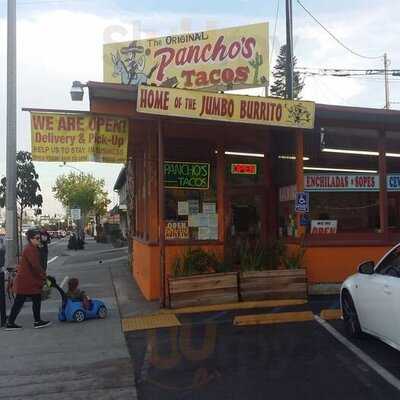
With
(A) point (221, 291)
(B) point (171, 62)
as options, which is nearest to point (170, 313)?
(A) point (221, 291)

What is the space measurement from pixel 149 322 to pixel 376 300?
4090 millimetres

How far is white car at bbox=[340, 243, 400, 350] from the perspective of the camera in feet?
21.6

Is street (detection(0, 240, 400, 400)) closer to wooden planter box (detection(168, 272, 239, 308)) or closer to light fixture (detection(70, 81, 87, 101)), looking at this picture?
wooden planter box (detection(168, 272, 239, 308))

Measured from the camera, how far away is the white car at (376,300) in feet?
21.6

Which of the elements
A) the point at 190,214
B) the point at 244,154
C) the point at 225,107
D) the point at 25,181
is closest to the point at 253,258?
the point at 190,214

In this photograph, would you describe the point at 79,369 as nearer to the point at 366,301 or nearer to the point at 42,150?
the point at 366,301

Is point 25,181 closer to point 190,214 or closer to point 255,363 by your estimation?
point 190,214

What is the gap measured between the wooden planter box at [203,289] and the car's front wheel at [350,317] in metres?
3.06

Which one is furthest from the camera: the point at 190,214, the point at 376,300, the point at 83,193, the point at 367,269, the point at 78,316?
the point at 83,193

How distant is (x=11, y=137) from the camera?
44.3 feet

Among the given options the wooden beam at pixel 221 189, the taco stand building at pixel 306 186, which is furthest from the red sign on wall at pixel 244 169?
the wooden beam at pixel 221 189

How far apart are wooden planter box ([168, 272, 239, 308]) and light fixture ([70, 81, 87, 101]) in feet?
11.3

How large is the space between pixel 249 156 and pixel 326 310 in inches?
167

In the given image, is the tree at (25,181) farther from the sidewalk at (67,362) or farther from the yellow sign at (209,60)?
the sidewalk at (67,362)
